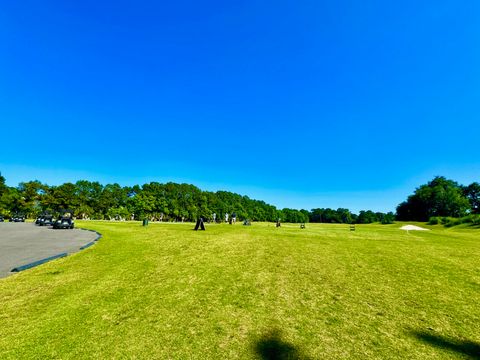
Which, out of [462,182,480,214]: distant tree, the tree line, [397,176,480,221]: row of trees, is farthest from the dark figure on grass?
[462,182,480,214]: distant tree

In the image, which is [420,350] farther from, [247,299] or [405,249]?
[405,249]

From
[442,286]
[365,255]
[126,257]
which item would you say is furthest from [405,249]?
[126,257]

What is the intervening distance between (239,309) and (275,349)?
79.3 inches

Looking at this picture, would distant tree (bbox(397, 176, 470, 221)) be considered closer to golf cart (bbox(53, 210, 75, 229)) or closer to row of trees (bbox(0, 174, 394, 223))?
row of trees (bbox(0, 174, 394, 223))

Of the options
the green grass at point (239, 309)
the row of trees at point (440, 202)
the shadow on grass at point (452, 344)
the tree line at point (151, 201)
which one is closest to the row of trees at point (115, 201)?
the tree line at point (151, 201)

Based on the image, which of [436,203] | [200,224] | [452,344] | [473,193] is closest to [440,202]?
[436,203]

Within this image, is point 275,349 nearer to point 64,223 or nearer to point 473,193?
point 64,223

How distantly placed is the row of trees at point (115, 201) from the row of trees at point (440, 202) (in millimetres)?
82982

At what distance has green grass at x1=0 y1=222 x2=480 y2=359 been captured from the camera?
5.22 m

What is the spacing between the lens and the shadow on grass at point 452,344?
5.45 meters

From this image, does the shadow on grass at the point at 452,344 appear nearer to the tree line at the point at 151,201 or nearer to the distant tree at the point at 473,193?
the tree line at the point at 151,201

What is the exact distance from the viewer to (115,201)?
10962cm

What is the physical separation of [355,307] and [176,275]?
21.3 feet

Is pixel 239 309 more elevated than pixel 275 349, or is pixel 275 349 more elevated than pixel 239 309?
pixel 239 309
